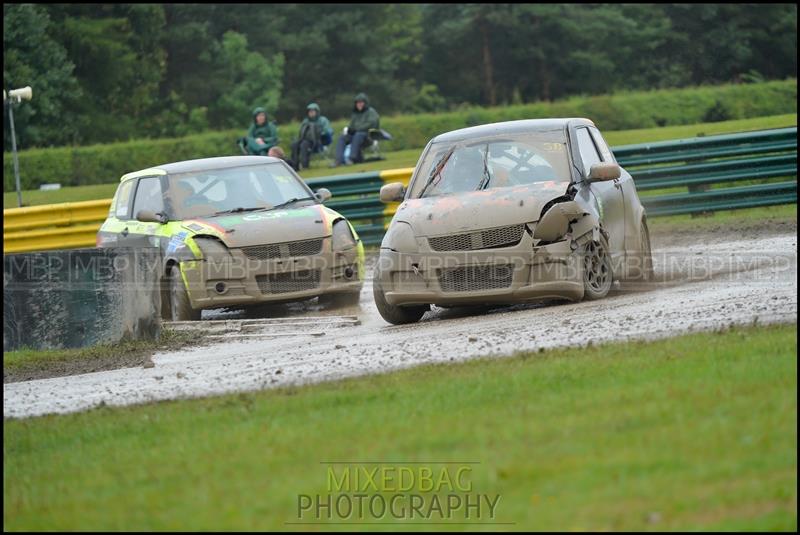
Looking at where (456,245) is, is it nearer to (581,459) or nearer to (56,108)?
(581,459)

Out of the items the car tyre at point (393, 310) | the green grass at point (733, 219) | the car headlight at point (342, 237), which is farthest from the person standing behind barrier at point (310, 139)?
the car tyre at point (393, 310)

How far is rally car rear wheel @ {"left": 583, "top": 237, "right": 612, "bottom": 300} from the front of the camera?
1251cm

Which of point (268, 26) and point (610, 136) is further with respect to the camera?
point (268, 26)

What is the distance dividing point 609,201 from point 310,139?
1925cm

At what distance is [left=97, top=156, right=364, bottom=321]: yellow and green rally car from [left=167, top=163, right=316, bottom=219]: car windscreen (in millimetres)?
11

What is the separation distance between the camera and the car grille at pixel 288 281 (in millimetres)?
14375

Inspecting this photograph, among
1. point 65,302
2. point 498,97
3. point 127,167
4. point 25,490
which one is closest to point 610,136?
point 127,167

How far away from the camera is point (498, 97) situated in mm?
72375

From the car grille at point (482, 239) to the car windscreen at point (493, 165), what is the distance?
81 cm

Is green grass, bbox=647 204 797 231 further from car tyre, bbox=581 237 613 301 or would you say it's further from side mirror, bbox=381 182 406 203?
side mirror, bbox=381 182 406 203

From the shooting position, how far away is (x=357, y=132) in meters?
31.5

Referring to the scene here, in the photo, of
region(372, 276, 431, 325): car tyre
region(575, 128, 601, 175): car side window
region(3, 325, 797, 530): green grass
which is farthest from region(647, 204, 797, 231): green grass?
region(3, 325, 797, 530): green grass

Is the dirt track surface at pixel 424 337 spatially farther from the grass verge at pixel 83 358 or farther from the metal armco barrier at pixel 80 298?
the metal armco barrier at pixel 80 298

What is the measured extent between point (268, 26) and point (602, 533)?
203ft
